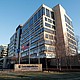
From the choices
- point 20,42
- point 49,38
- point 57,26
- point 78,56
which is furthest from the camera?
point 20,42

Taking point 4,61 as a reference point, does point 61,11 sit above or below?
above

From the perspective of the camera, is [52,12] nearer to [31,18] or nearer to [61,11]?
[61,11]

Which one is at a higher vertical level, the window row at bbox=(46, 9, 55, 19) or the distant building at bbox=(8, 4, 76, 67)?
the window row at bbox=(46, 9, 55, 19)

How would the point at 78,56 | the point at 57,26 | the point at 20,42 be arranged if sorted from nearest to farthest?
1. the point at 78,56
2. the point at 57,26
3. the point at 20,42

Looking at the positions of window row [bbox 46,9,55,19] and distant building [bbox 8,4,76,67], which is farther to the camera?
window row [bbox 46,9,55,19]

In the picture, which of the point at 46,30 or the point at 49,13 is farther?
the point at 49,13

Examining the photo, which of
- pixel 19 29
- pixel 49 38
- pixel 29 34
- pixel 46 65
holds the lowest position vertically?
pixel 46 65

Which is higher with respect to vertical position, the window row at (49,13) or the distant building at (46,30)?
the window row at (49,13)

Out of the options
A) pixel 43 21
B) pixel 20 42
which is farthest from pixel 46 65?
pixel 20 42

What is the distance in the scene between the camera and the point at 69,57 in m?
60.0

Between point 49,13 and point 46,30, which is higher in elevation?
point 49,13

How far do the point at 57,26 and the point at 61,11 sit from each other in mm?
13499

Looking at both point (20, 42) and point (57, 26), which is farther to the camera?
point (20, 42)

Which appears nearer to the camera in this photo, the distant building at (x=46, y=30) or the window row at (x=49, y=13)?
the distant building at (x=46, y=30)
